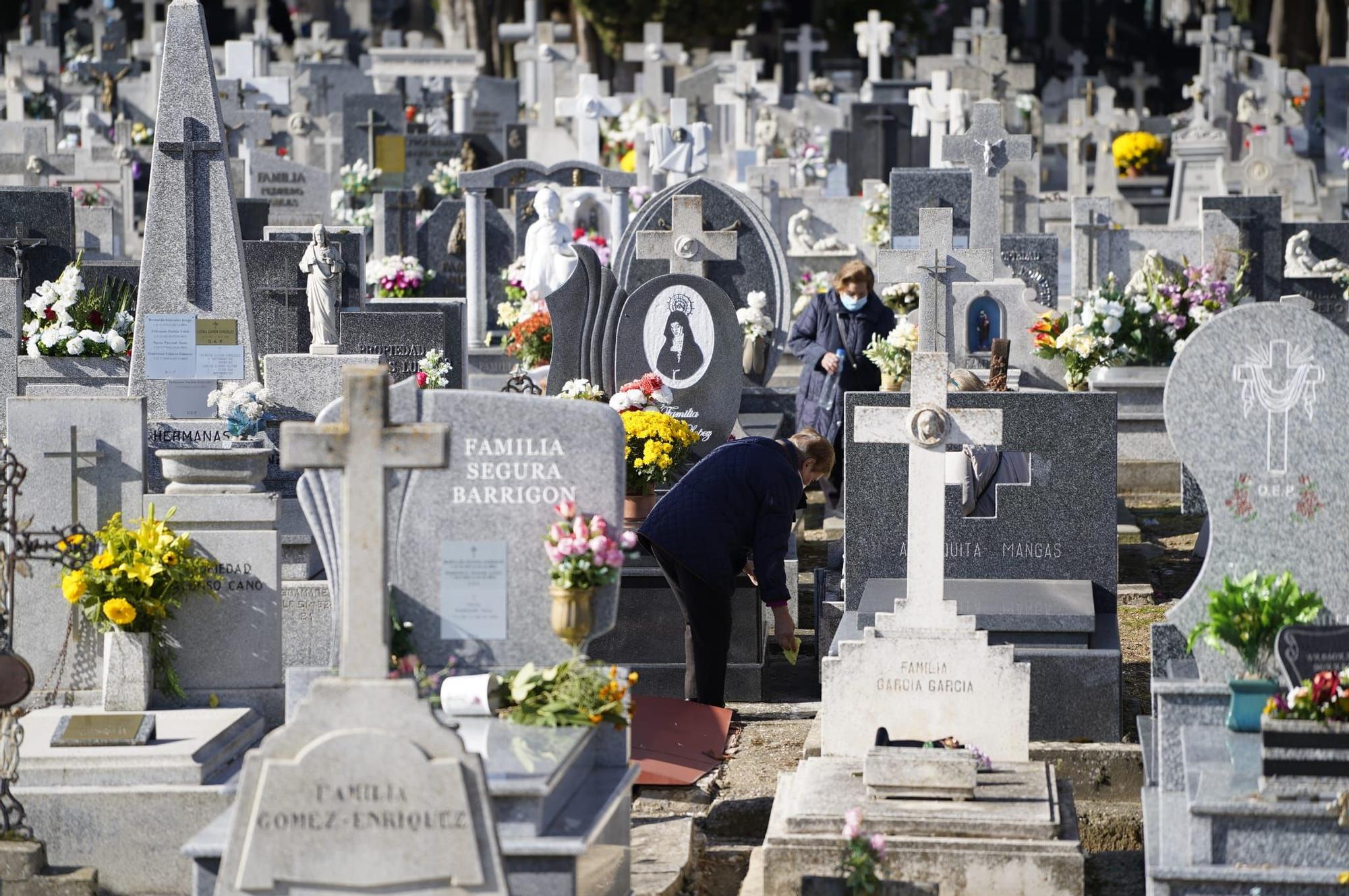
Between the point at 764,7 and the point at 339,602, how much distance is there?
Result: 43318mm

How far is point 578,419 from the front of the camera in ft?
22.2

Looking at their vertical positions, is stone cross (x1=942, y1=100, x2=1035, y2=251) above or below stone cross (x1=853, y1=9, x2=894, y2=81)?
below

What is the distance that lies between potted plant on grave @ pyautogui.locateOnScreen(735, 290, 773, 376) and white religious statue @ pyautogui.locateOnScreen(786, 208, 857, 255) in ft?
19.0

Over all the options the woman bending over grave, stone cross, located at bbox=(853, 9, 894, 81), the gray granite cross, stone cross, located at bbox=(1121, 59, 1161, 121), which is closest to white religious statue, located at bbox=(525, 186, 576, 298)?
the gray granite cross

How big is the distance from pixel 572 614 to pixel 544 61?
25343 millimetres

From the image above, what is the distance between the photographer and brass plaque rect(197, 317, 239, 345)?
1042cm

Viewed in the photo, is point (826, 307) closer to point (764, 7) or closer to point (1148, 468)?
point (1148, 468)

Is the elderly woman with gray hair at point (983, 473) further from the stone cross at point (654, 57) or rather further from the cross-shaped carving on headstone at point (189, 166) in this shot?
the stone cross at point (654, 57)

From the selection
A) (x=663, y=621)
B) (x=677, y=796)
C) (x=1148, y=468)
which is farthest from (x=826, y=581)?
(x=1148, y=468)

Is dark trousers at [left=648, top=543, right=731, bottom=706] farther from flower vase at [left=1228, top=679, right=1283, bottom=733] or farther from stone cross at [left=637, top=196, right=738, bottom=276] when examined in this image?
stone cross at [left=637, top=196, right=738, bottom=276]

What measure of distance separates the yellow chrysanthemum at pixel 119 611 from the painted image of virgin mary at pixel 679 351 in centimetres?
497

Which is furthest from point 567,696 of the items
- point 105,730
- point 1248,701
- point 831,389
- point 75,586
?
point 831,389

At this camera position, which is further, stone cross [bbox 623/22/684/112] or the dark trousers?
stone cross [bbox 623/22/684/112]

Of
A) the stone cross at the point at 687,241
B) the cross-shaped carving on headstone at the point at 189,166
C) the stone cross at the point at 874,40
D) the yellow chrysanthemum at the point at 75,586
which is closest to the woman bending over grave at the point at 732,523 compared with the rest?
the yellow chrysanthemum at the point at 75,586
